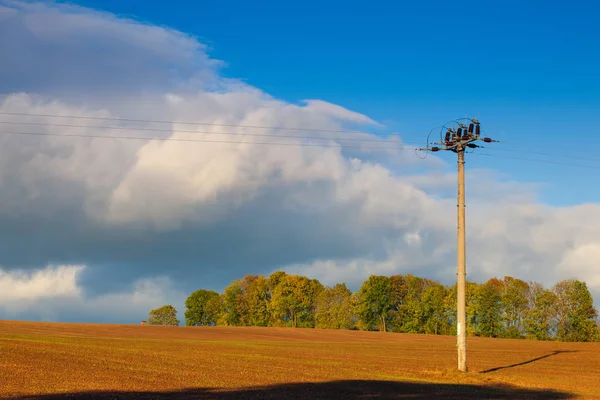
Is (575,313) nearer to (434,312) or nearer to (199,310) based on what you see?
(434,312)

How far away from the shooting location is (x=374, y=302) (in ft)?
534

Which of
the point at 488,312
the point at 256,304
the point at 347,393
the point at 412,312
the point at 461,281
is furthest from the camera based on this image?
the point at 256,304

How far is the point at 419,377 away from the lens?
4409cm

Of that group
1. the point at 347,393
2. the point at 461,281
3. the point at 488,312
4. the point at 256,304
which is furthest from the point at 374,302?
the point at 347,393

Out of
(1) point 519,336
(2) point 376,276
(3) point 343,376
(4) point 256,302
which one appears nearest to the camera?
(3) point 343,376

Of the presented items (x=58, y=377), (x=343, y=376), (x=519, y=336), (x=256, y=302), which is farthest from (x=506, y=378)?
(x=256, y=302)

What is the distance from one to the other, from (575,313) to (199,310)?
331ft

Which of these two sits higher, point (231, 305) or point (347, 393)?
point (231, 305)

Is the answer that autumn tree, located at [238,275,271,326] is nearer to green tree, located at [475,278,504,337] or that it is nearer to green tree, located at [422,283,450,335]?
green tree, located at [422,283,450,335]

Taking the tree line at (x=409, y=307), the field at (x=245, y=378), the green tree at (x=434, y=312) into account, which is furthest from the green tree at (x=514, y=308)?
the field at (x=245, y=378)

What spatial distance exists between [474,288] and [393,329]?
2217 cm

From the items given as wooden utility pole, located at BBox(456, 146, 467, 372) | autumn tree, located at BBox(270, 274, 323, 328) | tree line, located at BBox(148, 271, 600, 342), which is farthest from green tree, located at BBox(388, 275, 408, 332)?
wooden utility pole, located at BBox(456, 146, 467, 372)

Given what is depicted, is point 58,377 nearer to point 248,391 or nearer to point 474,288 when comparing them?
point 248,391

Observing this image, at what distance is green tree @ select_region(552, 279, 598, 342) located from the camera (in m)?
146
